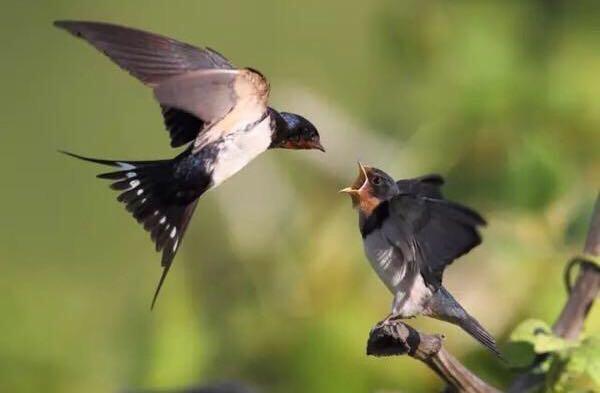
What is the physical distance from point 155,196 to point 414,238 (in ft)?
0.59

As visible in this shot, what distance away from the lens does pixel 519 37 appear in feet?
6.54

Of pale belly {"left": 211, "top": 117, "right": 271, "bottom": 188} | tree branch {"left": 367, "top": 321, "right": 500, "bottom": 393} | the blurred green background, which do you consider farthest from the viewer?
the blurred green background

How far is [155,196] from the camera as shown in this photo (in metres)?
1.02

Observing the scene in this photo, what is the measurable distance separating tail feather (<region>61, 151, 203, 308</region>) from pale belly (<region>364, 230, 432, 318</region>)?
0.42ft

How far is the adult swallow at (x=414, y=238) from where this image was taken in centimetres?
95

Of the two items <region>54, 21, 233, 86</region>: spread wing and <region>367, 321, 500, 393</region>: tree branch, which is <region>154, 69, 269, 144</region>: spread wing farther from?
<region>367, 321, 500, 393</region>: tree branch

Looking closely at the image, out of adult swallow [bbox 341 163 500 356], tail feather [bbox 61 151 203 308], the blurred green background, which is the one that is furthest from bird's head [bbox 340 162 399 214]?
the blurred green background

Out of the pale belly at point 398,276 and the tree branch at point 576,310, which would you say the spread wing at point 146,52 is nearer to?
the pale belly at point 398,276

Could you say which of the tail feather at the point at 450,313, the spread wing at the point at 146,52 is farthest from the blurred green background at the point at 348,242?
the spread wing at the point at 146,52

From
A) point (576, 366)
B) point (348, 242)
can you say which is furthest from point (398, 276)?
point (348, 242)

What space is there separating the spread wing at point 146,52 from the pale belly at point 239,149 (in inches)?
1.8

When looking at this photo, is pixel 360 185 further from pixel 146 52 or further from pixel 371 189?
pixel 146 52

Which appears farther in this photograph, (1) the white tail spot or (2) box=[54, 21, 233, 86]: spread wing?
(1) the white tail spot

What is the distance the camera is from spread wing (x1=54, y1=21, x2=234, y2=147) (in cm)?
89
